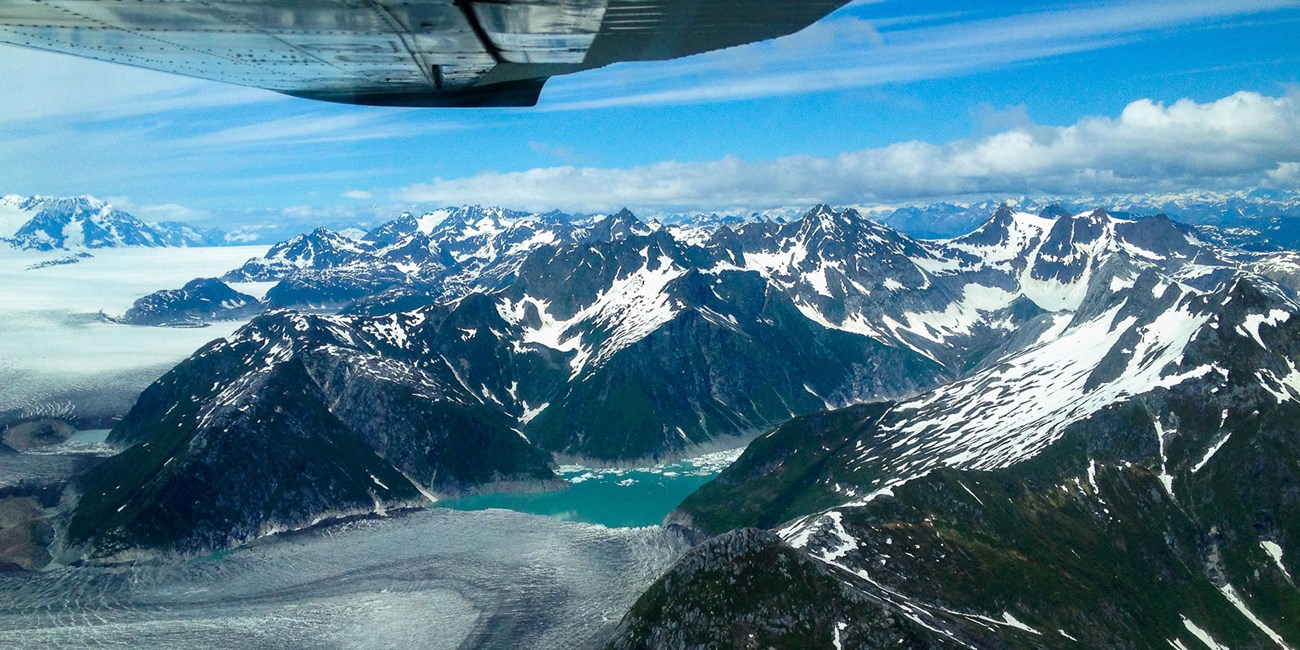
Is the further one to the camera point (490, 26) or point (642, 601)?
point (642, 601)

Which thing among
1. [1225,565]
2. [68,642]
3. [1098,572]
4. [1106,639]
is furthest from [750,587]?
[68,642]

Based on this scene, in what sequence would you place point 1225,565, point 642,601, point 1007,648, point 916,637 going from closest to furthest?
point 916,637
point 1007,648
point 642,601
point 1225,565

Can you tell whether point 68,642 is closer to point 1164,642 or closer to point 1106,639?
point 1106,639

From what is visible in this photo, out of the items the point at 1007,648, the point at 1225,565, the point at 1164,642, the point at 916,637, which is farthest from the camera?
the point at 1225,565

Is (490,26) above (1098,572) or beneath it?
above

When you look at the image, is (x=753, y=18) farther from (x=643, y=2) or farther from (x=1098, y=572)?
(x=1098, y=572)

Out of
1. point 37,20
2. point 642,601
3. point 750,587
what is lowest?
point 642,601
